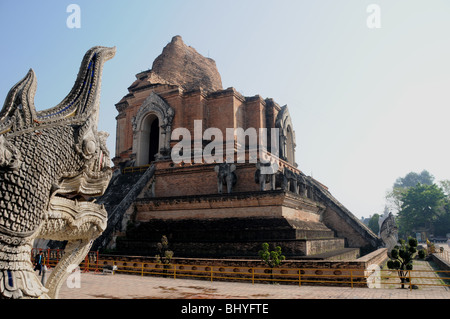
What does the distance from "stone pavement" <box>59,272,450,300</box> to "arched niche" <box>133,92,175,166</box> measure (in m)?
12.0

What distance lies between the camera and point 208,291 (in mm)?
9602

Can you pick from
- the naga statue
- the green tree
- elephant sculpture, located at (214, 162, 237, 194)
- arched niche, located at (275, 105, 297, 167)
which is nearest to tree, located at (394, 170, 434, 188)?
the green tree

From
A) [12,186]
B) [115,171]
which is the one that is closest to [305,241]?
[12,186]

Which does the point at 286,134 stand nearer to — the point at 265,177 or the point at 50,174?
the point at 265,177

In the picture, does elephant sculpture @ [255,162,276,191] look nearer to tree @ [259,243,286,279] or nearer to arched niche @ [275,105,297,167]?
tree @ [259,243,286,279]

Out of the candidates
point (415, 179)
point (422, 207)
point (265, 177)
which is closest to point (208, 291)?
point (265, 177)

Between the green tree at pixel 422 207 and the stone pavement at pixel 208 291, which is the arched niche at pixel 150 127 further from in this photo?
the green tree at pixel 422 207

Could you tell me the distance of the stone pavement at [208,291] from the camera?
8617 mm

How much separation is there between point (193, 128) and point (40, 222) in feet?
62.6

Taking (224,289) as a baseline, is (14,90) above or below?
above

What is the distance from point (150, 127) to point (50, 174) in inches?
861

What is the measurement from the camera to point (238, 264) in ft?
38.3

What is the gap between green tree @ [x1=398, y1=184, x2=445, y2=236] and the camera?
5334 centimetres

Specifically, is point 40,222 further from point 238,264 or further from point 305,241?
point 305,241
